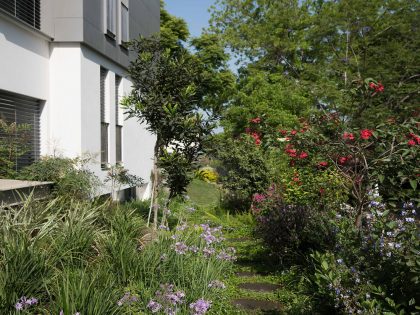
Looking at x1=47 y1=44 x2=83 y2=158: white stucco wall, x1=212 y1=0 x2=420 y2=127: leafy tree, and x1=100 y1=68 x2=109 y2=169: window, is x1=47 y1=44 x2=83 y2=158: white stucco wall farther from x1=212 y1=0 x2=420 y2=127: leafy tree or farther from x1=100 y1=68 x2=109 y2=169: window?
x1=212 y1=0 x2=420 y2=127: leafy tree

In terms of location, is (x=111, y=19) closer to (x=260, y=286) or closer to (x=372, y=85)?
(x=260, y=286)

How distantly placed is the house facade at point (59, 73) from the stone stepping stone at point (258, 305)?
6004 millimetres

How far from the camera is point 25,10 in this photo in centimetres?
973

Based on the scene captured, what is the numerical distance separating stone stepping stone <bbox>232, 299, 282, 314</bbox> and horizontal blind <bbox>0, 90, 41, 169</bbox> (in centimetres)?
576

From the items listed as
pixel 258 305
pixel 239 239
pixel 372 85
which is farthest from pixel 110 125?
pixel 372 85

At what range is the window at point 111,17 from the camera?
13109 millimetres

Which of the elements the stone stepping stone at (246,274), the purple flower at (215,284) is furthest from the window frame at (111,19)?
the purple flower at (215,284)

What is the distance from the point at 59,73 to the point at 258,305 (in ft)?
24.4

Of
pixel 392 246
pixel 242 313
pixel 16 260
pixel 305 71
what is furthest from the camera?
pixel 305 71

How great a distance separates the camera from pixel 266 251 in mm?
8320

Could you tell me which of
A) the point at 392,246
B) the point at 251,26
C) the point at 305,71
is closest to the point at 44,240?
the point at 392,246

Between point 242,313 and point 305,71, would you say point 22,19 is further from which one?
point 305,71

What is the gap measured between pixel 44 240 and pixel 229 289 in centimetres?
253

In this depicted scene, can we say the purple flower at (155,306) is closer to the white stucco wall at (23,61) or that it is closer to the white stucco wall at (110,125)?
the white stucco wall at (110,125)
